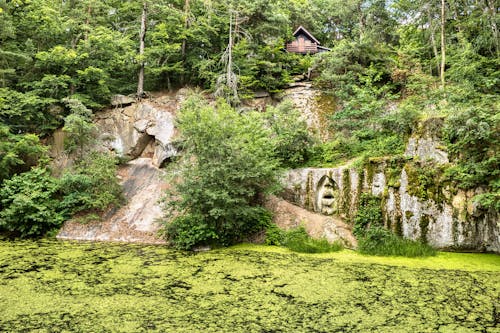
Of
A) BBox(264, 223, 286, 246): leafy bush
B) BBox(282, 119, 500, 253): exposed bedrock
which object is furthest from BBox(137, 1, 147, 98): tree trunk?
BBox(264, 223, 286, 246): leafy bush

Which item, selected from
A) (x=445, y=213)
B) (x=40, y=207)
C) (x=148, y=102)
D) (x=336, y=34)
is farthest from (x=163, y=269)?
(x=336, y=34)

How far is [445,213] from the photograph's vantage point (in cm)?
911

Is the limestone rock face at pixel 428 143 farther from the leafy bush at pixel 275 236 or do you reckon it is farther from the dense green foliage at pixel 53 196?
the dense green foliage at pixel 53 196

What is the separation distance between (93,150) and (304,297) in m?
12.4

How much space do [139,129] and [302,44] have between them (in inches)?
495

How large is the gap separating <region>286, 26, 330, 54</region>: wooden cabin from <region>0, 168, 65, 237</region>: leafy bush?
16.4 meters

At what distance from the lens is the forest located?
438 inches

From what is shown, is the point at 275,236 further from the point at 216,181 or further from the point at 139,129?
the point at 139,129

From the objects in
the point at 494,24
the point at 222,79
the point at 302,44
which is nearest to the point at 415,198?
the point at 494,24

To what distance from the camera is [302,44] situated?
22.3 meters

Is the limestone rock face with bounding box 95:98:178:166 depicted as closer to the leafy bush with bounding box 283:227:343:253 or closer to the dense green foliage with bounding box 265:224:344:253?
the dense green foliage with bounding box 265:224:344:253

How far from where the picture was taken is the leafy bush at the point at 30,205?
11.0m

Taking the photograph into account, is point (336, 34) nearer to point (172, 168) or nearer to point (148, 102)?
point (148, 102)

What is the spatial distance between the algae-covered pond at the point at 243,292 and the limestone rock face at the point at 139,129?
6986 mm
